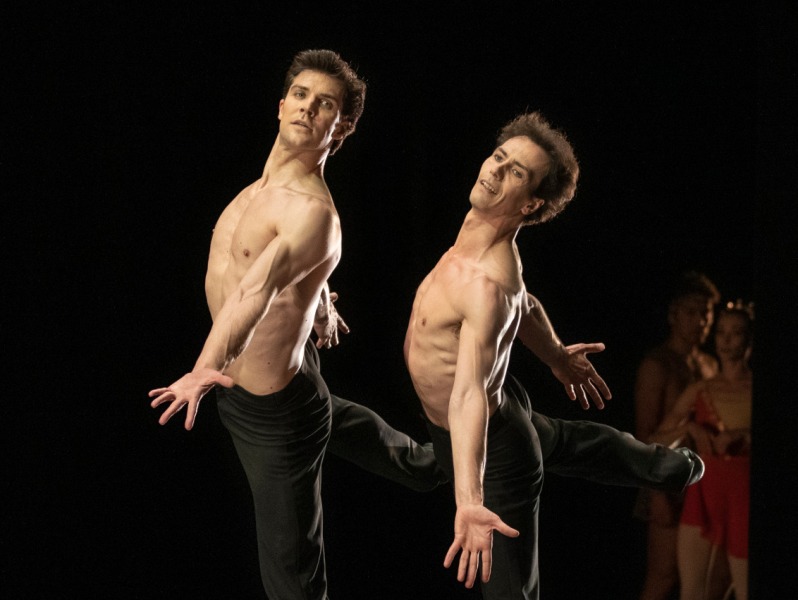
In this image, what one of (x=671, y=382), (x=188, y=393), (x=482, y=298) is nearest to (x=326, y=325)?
(x=482, y=298)

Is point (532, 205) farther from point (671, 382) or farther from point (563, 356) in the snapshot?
point (671, 382)

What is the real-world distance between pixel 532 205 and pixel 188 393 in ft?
3.72

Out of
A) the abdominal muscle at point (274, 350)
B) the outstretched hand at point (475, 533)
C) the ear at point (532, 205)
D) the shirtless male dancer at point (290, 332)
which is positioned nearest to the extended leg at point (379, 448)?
the shirtless male dancer at point (290, 332)

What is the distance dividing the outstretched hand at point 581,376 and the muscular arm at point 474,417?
1.63 feet

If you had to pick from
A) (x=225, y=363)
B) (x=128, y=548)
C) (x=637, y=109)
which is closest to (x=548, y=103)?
(x=637, y=109)

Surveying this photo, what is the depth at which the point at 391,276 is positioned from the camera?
424cm

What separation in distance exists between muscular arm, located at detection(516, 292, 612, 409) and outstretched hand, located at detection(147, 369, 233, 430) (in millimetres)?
1091

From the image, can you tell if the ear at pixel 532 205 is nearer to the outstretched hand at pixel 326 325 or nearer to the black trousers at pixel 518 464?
the black trousers at pixel 518 464

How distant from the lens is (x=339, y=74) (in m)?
3.69

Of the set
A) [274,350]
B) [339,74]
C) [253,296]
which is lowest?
[274,350]

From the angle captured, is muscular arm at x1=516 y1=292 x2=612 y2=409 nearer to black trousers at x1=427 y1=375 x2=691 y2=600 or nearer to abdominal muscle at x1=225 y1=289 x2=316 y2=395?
black trousers at x1=427 y1=375 x2=691 y2=600

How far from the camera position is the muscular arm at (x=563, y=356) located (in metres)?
3.92

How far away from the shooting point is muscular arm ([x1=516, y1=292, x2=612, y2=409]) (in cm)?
392

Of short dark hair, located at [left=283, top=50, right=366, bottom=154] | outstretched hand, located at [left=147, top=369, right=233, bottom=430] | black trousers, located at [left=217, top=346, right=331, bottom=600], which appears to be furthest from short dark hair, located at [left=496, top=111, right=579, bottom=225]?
outstretched hand, located at [left=147, top=369, right=233, bottom=430]
